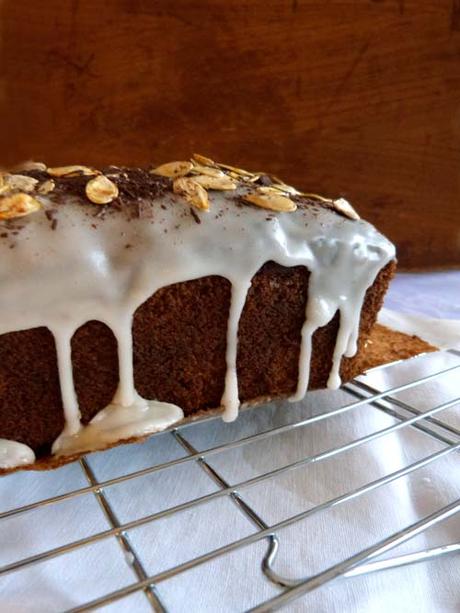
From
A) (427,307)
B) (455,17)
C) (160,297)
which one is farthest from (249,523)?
(455,17)

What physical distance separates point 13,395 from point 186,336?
22 centimetres

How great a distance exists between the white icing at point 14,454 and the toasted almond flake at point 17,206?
0.27m

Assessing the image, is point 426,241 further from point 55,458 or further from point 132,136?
point 55,458

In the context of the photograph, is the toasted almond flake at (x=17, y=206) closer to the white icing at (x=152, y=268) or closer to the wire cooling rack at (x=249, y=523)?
the white icing at (x=152, y=268)

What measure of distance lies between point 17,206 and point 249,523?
0.44 meters

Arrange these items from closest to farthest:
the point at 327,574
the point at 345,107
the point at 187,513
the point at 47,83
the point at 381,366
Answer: the point at 327,574
the point at 187,513
the point at 381,366
the point at 47,83
the point at 345,107

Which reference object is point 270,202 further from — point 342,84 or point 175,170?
point 342,84

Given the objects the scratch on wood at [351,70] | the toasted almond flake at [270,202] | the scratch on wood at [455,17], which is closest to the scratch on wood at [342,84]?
the scratch on wood at [351,70]

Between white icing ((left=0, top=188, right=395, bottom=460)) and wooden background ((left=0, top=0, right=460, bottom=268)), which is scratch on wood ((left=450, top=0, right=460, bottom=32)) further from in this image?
white icing ((left=0, top=188, right=395, bottom=460))

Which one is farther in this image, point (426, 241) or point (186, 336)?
point (426, 241)

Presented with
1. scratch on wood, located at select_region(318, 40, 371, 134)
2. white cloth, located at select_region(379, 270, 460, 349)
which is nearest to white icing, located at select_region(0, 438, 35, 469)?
white cloth, located at select_region(379, 270, 460, 349)

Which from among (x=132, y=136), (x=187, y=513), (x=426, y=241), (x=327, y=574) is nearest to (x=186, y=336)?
(x=187, y=513)

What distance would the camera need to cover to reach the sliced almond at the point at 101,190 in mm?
683

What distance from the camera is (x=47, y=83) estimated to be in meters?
1.45
